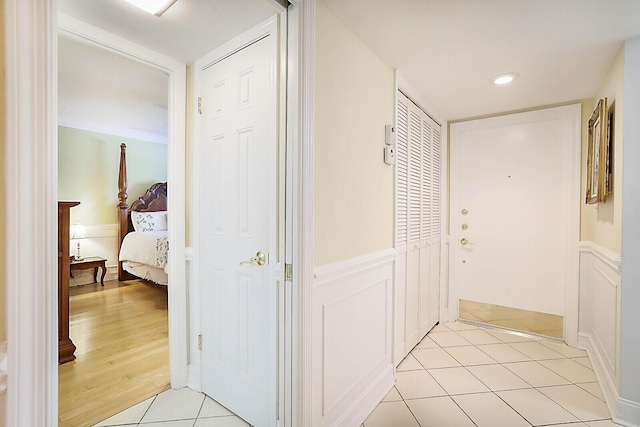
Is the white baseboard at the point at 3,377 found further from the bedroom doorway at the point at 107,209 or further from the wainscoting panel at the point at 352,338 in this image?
the bedroom doorway at the point at 107,209

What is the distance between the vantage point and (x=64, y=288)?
93.5 inches

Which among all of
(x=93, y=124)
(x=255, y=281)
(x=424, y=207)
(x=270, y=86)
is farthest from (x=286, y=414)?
(x=93, y=124)

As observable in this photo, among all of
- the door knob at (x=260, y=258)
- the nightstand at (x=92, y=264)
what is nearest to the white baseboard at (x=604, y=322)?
the door knob at (x=260, y=258)

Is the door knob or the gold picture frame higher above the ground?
the gold picture frame

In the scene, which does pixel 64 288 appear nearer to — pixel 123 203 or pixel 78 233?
pixel 78 233

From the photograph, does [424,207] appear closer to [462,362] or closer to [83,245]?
[462,362]

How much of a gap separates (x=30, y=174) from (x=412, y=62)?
2.07 metres

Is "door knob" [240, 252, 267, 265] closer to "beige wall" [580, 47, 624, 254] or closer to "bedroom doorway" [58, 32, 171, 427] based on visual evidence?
"bedroom doorway" [58, 32, 171, 427]

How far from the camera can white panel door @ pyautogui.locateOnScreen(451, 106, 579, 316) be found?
9.36 ft

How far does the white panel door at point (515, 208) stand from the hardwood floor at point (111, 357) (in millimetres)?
3019

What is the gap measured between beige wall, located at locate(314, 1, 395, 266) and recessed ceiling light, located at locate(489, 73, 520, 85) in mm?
844

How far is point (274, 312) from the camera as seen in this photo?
1499mm

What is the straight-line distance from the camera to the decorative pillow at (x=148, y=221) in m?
4.76

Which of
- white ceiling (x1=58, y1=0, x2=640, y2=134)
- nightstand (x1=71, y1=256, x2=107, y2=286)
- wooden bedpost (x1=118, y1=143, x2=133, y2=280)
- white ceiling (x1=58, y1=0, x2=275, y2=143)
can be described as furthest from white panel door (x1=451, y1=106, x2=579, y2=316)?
wooden bedpost (x1=118, y1=143, x2=133, y2=280)
